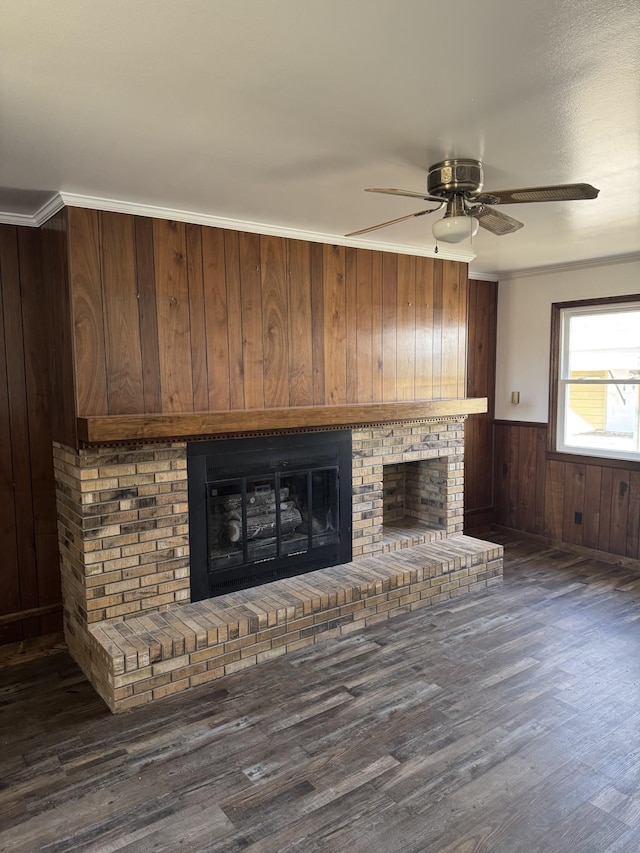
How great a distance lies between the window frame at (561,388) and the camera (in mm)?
4676

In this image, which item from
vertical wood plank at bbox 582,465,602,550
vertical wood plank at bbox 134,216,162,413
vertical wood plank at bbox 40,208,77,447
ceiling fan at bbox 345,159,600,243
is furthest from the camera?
vertical wood plank at bbox 582,465,602,550

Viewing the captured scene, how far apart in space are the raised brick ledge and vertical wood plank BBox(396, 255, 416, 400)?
1.25 metres

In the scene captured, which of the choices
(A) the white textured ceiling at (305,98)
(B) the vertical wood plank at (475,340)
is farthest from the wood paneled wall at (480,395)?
(A) the white textured ceiling at (305,98)

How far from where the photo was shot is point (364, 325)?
13.0 ft

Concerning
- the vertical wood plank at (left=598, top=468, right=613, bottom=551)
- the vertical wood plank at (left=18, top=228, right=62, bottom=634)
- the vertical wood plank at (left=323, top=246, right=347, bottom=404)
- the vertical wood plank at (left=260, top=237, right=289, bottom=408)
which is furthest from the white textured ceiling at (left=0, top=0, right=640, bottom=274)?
the vertical wood plank at (left=598, top=468, right=613, bottom=551)

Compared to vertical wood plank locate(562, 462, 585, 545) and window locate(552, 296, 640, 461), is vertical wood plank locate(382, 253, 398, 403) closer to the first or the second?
window locate(552, 296, 640, 461)

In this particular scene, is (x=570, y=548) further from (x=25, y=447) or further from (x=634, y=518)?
(x=25, y=447)

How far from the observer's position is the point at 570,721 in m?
2.63

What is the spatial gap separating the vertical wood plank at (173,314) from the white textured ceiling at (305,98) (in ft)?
0.60

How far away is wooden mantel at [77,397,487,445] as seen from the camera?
9.21 ft

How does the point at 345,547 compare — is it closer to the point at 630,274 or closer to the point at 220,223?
the point at 220,223

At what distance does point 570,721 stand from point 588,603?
150cm

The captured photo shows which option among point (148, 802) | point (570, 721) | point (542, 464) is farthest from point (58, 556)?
point (542, 464)

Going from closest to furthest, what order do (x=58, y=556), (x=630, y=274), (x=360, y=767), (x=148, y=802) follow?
(x=148, y=802) < (x=360, y=767) < (x=58, y=556) < (x=630, y=274)
